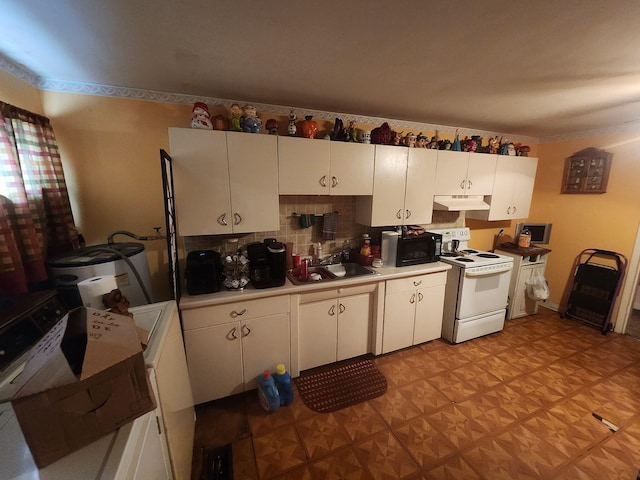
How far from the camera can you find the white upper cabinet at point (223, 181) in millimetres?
1677

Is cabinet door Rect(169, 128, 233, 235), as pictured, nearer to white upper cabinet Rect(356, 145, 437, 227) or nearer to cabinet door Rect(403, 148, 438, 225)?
white upper cabinet Rect(356, 145, 437, 227)

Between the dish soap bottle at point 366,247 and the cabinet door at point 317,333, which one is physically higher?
the dish soap bottle at point 366,247

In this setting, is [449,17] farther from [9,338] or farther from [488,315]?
[488,315]

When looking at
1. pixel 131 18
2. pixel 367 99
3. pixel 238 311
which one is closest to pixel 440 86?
pixel 367 99

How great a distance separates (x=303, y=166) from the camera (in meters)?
1.97

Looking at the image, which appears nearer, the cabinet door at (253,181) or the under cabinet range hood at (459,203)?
the cabinet door at (253,181)

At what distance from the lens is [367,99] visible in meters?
2.01

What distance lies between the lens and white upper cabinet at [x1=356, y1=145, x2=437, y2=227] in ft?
Answer: 7.41

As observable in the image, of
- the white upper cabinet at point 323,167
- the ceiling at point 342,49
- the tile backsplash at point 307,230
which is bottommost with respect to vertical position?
the tile backsplash at point 307,230

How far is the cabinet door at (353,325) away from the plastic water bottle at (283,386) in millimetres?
552

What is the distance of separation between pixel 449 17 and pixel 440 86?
0.78 m

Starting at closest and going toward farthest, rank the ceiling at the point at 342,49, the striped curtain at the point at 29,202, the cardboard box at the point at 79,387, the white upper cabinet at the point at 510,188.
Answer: the cardboard box at the point at 79,387 → the ceiling at the point at 342,49 → the striped curtain at the point at 29,202 → the white upper cabinet at the point at 510,188

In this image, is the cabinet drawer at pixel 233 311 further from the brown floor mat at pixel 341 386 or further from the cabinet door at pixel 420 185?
the cabinet door at pixel 420 185

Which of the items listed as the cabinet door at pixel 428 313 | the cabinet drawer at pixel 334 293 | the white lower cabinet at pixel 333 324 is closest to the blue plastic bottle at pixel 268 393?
the white lower cabinet at pixel 333 324
